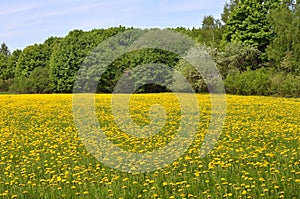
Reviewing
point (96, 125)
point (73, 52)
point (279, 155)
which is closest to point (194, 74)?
point (73, 52)

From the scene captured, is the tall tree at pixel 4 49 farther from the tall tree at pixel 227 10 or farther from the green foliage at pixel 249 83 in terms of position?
the green foliage at pixel 249 83

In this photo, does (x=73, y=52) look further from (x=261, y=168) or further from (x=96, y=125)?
(x=261, y=168)

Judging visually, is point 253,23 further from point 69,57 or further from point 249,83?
point 69,57

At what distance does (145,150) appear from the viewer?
10.2m

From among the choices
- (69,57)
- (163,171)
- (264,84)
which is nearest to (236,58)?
(264,84)

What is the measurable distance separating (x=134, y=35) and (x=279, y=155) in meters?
57.6

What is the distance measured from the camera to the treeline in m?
39.9

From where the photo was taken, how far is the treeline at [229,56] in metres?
39.9

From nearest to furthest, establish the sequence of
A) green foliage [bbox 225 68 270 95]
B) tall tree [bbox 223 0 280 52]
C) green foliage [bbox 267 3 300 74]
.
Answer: green foliage [bbox 225 68 270 95]
green foliage [bbox 267 3 300 74]
tall tree [bbox 223 0 280 52]

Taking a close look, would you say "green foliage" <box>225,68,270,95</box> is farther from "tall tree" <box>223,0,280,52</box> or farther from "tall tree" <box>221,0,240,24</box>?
"tall tree" <box>221,0,240,24</box>

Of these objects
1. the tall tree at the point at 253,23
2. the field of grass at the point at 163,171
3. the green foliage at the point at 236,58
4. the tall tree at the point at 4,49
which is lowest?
the field of grass at the point at 163,171

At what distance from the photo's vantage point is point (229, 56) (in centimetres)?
4825

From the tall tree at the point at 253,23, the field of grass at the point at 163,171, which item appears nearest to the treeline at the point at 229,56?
the tall tree at the point at 253,23

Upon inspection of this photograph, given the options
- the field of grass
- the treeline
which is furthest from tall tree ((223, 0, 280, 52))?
the field of grass
